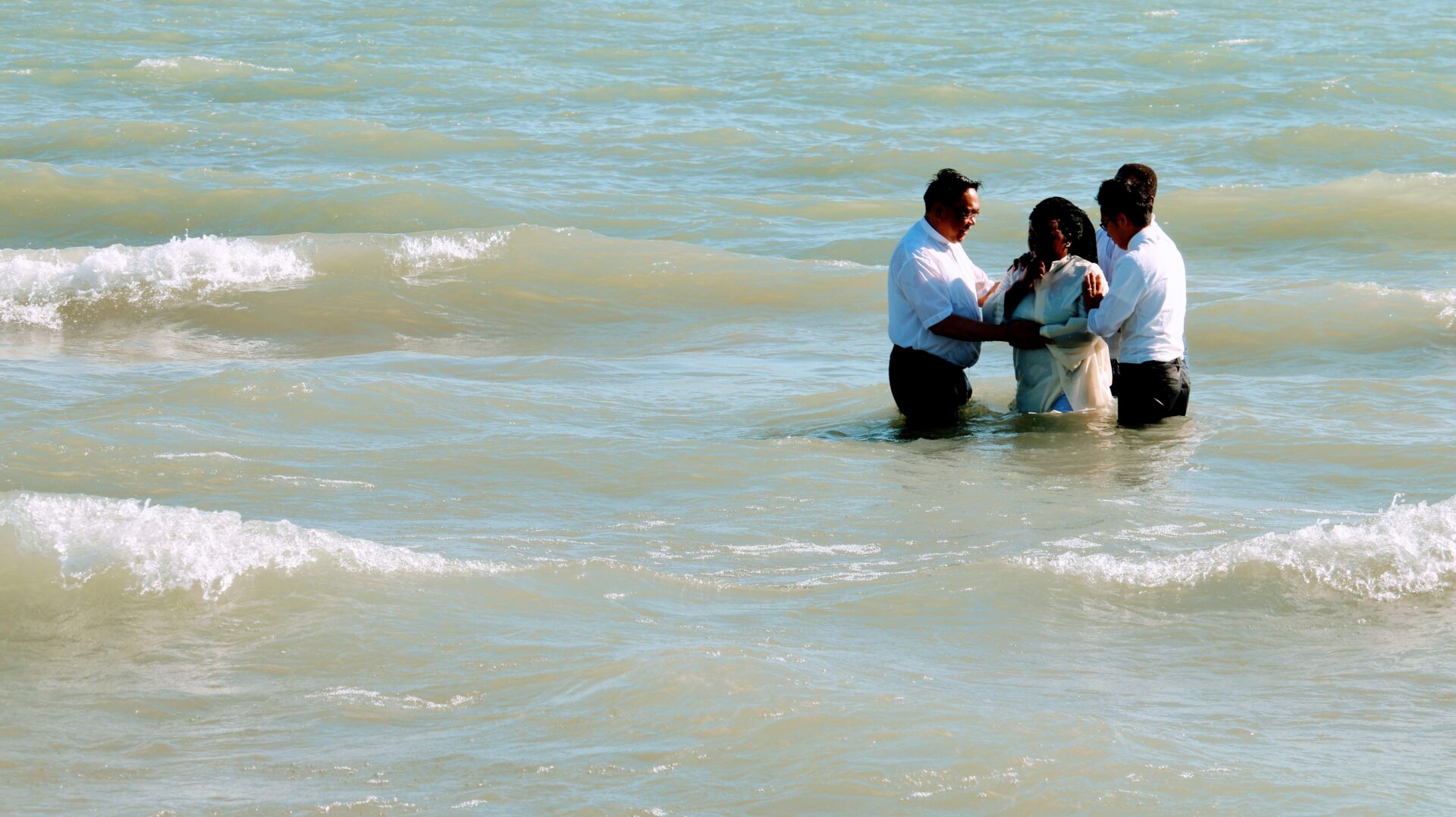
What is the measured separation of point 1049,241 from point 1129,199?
1.26 ft

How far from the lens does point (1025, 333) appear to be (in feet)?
25.1

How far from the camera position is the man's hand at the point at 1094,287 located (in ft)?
24.2

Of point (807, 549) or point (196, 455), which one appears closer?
point (807, 549)

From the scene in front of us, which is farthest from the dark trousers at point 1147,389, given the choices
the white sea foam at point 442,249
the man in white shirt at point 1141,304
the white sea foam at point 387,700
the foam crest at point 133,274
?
the foam crest at point 133,274

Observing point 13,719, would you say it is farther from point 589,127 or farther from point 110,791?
point 589,127

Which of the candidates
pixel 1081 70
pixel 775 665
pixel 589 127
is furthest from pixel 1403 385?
pixel 1081 70

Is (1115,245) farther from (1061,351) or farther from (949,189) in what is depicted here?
(949,189)

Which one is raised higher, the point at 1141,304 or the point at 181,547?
the point at 1141,304

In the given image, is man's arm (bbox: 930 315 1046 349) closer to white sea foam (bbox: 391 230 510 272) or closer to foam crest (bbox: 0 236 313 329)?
white sea foam (bbox: 391 230 510 272)

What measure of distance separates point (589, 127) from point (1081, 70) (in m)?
8.80

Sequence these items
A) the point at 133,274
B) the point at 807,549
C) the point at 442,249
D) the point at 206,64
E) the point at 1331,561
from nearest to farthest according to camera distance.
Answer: the point at 1331,561 < the point at 807,549 < the point at 133,274 < the point at 442,249 < the point at 206,64

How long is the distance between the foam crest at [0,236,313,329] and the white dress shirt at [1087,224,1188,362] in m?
7.67

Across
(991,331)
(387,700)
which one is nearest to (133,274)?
(991,331)

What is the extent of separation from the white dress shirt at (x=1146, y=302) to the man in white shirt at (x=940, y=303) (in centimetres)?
38
